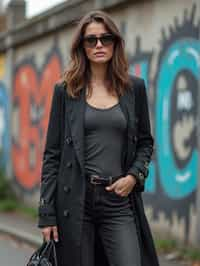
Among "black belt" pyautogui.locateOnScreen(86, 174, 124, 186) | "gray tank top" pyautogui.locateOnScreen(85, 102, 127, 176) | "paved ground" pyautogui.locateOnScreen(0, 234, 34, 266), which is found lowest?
"paved ground" pyautogui.locateOnScreen(0, 234, 34, 266)

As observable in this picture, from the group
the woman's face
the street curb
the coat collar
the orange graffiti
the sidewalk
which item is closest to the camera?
the coat collar

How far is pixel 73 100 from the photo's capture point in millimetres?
4238

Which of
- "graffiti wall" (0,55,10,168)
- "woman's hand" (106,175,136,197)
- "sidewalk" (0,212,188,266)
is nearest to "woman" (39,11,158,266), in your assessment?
"woman's hand" (106,175,136,197)

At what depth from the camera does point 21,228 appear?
36.6ft

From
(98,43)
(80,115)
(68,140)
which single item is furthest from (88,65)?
(68,140)

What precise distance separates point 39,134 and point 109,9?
3.54 meters

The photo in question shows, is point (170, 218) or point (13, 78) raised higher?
point (13, 78)

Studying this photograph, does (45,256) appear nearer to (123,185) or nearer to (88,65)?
(123,185)

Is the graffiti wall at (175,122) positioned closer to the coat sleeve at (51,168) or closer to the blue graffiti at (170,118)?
the blue graffiti at (170,118)

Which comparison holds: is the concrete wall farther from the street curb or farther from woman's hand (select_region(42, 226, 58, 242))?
woman's hand (select_region(42, 226, 58, 242))

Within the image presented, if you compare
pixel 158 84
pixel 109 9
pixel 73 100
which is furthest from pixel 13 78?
pixel 73 100

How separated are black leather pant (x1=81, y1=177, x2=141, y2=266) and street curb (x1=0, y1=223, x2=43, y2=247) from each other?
5.46m

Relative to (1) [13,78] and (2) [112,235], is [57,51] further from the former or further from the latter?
(2) [112,235]

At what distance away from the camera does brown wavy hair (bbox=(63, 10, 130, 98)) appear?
13.9 feet
